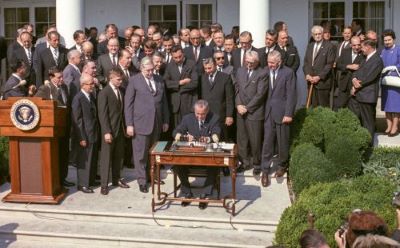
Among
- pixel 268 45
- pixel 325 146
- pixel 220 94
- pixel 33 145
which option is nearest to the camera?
pixel 33 145

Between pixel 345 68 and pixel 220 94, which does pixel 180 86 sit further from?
pixel 345 68

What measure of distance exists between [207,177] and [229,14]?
24.3 ft

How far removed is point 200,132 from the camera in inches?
374

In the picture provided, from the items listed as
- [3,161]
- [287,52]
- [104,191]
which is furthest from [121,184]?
[287,52]

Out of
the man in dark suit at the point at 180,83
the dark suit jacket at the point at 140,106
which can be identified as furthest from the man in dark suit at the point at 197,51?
the dark suit jacket at the point at 140,106

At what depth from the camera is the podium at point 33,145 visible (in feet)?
29.8

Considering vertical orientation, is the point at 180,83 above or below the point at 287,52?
below

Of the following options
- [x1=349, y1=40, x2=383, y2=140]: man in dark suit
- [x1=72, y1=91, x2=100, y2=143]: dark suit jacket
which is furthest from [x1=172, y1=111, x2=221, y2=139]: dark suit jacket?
[x1=349, y1=40, x2=383, y2=140]: man in dark suit

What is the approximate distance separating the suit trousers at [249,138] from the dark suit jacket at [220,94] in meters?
0.27

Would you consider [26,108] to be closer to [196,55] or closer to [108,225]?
[108,225]

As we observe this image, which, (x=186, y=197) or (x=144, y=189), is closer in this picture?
(x=186, y=197)

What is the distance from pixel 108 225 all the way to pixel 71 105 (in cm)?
208

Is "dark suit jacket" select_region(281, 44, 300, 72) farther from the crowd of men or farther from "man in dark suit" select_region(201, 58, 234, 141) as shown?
"man in dark suit" select_region(201, 58, 234, 141)

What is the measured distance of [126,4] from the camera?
1627 cm
